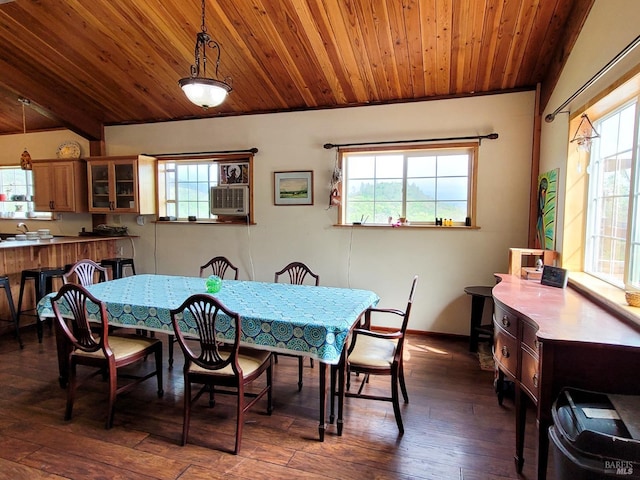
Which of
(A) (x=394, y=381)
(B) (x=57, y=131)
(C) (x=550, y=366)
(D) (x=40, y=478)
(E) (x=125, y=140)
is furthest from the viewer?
(B) (x=57, y=131)

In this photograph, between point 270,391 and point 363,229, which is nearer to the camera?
point 270,391

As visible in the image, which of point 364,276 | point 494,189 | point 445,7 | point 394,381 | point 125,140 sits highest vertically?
point 445,7

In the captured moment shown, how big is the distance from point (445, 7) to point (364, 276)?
262 cm

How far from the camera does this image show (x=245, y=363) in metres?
2.25

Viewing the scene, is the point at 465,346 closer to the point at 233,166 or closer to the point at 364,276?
the point at 364,276

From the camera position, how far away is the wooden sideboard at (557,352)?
58.4 inches

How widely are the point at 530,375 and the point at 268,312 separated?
1409 millimetres

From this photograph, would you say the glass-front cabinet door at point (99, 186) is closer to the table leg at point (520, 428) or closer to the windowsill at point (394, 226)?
the windowsill at point (394, 226)

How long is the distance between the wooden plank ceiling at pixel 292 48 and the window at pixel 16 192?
1927mm

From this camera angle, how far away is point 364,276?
13.9 ft

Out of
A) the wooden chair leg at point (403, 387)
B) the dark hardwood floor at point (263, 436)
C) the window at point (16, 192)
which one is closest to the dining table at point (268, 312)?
the dark hardwood floor at point (263, 436)

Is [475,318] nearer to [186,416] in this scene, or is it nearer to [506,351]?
[506,351]

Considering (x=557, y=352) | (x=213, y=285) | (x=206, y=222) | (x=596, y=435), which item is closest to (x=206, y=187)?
(x=206, y=222)

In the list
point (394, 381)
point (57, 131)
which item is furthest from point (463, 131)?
point (57, 131)
